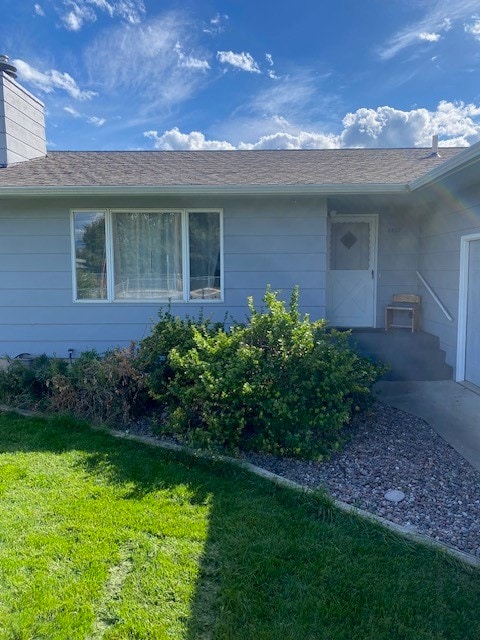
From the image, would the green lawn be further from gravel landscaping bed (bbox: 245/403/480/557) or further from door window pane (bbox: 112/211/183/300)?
door window pane (bbox: 112/211/183/300)

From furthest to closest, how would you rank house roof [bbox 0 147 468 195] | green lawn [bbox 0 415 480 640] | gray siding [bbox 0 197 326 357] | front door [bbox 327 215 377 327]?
front door [bbox 327 215 377 327] → gray siding [bbox 0 197 326 357] → house roof [bbox 0 147 468 195] → green lawn [bbox 0 415 480 640]

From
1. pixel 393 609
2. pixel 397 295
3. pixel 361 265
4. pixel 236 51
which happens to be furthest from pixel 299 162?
pixel 393 609

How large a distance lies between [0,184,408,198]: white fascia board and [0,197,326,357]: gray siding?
493 mm

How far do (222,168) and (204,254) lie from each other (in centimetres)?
168

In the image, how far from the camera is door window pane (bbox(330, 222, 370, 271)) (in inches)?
320

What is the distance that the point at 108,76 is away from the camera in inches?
400

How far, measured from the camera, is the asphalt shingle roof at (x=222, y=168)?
6234 mm

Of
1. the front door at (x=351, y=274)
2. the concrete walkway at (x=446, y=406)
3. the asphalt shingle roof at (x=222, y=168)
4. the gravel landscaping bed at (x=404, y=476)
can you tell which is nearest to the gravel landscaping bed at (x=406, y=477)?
the gravel landscaping bed at (x=404, y=476)

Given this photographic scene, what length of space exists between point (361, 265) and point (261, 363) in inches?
183

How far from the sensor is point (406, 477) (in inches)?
140

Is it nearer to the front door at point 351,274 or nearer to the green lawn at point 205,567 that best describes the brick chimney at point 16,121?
the front door at point 351,274

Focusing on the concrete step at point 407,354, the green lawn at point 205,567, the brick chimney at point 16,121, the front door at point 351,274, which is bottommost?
the green lawn at point 205,567

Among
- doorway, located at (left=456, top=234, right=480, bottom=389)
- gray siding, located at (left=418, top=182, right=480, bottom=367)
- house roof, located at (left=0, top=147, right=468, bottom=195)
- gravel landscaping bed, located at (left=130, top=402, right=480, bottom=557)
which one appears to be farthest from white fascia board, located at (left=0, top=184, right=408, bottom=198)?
gravel landscaping bed, located at (left=130, top=402, right=480, bottom=557)

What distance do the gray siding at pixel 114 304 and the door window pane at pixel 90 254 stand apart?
5.2 inches
